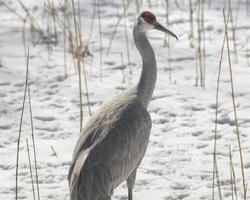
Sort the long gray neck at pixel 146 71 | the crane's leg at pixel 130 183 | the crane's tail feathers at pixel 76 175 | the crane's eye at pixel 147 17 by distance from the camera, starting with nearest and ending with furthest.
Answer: the crane's tail feathers at pixel 76 175
the crane's leg at pixel 130 183
the long gray neck at pixel 146 71
the crane's eye at pixel 147 17

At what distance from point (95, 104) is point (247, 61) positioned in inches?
58.1

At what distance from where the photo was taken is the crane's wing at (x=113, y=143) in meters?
3.53

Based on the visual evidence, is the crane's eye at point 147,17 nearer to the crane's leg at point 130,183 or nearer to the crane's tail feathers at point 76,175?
the crane's leg at point 130,183

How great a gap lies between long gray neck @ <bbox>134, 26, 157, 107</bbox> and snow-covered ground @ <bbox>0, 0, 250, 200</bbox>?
536 millimetres

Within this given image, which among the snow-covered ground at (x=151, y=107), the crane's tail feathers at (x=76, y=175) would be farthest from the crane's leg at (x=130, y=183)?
the crane's tail feathers at (x=76, y=175)

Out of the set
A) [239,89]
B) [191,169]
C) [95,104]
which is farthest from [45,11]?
[191,169]

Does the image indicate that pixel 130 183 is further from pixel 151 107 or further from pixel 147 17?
pixel 151 107

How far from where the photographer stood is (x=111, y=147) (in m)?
3.62

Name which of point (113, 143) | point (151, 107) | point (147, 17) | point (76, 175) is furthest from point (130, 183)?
point (151, 107)

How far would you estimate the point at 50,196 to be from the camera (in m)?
4.05

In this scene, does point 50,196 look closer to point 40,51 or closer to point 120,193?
point 120,193

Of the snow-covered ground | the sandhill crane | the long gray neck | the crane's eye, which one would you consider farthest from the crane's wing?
the crane's eye

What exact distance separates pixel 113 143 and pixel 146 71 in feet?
2.39

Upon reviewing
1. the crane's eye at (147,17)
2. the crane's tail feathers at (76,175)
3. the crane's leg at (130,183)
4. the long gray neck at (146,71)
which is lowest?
the crane's leg at (130,183)
